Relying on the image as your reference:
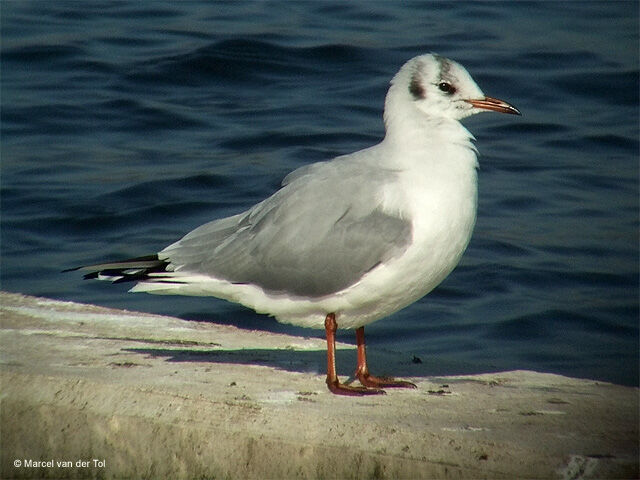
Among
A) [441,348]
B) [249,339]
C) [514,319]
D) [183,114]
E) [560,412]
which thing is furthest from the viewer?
[183,114]

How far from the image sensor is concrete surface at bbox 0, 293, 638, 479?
3.80 metres

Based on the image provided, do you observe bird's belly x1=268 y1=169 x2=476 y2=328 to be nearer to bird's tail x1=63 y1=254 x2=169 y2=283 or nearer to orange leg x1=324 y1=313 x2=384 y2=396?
orange leg x1=324 y1=313 x2=384 y2=396

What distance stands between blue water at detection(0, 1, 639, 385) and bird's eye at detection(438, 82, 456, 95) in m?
1.23

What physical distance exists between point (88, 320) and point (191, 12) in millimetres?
10046

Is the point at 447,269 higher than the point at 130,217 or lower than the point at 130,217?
higher

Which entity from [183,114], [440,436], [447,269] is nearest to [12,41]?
[183,114]

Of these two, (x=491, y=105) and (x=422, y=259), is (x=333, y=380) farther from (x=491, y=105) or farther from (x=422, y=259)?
(x=491, y=105)

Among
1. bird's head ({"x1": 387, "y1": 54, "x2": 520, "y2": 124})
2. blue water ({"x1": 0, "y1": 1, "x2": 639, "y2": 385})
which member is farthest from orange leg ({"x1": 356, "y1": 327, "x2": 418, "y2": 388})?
bird's head ({"x1": 387, "y1": 54, "x2": 520, "y2": 124})

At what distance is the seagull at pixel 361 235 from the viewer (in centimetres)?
466

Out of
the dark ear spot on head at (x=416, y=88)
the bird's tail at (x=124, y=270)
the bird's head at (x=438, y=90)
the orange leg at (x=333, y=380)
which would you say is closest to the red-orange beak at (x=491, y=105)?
the bird's head at (x=438, y=90)

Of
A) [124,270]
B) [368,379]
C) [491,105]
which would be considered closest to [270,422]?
[368,379]

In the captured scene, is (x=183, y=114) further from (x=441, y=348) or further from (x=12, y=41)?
(x=441, y=348)

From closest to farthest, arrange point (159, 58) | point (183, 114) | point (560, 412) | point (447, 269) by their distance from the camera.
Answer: point (560, 412) → point (447, 269) → point (183, 114) → point (159, 58)

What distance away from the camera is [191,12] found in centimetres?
1494
